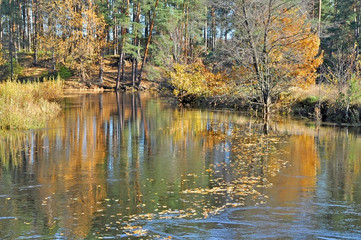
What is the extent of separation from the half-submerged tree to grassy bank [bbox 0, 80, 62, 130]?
36.6 ft

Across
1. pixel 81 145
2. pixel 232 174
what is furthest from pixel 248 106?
pixel 232 174

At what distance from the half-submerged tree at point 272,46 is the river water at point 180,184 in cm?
620

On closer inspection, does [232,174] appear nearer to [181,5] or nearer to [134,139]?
[134,139]

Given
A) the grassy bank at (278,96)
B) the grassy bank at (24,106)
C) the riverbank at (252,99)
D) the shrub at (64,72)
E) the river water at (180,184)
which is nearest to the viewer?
the river water at (180,184)

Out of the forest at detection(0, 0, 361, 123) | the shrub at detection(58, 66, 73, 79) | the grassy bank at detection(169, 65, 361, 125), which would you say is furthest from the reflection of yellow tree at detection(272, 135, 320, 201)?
the shrub at detection(58, 66, 73, 79)

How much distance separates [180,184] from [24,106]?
14.7 m

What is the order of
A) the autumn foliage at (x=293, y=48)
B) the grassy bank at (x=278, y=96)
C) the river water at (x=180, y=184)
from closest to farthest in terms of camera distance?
the river water at (x=180, y=184)
the grassy bank at (x=278, y=96)
the autumn foliage at (x=293, y=48)

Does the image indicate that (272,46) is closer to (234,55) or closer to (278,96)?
(234,55)

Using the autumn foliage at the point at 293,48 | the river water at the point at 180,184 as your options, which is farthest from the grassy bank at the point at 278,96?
the river water at the point at 180,184

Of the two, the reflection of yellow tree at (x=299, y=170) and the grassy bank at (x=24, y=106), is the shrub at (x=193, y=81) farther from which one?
the reflection of yellow tree at (x=299, y=170)

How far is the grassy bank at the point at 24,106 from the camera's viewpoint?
21.2 meters

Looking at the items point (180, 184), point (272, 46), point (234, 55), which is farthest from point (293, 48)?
point (180, 184)

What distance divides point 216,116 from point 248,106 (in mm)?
4264

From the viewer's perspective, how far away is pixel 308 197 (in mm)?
11000
